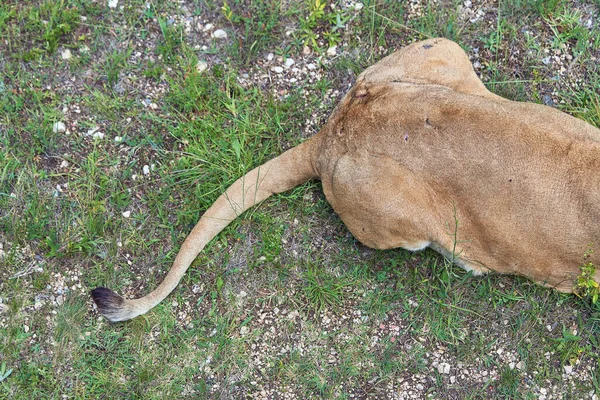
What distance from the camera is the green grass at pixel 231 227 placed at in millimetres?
5086

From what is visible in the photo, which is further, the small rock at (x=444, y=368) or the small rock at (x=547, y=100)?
the small rock at (x=547, y=100)

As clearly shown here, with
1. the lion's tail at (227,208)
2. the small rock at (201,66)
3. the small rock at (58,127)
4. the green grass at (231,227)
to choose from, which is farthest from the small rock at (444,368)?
the small rock at (58,127)

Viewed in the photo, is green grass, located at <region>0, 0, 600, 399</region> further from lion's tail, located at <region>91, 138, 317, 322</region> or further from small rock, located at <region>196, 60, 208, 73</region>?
lion's tail, located at <region>91, 138, 317, 322</region>

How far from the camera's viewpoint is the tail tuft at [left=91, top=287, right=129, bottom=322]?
484 cm

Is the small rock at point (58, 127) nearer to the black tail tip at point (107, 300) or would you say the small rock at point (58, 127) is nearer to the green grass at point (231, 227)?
the green grass at point (231, 227)

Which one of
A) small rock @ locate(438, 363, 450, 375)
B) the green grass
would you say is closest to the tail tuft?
the green grass

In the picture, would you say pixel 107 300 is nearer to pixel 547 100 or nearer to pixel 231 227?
pixel 231 227

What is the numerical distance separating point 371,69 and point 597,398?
2876 mm

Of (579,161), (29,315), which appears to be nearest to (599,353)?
(579,161)

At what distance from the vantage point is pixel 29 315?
17.1ft

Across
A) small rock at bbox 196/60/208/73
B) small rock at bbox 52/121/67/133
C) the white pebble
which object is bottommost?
small rock at bbox 52/121/67/133

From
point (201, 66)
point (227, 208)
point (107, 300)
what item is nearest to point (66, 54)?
point (201, 66)

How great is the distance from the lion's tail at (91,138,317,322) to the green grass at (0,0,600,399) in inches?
8.2

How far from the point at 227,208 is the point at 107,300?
1.07 metres
